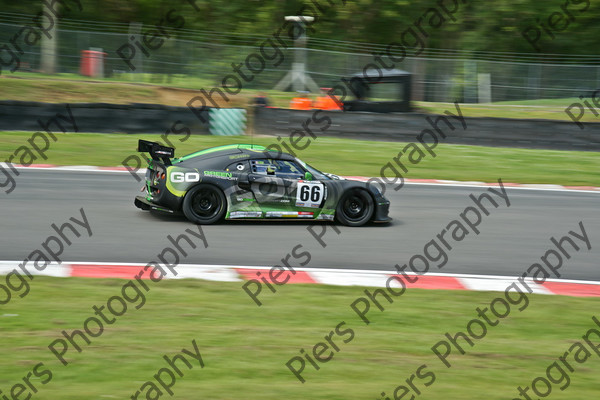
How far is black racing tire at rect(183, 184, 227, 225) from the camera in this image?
411 inches

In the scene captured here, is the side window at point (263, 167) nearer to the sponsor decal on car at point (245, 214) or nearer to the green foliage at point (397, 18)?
the sponsor decal on car at point (245, 214)

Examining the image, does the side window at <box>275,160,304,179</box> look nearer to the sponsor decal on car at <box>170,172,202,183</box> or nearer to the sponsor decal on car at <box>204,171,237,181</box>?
the sponsor decal on car at <box>204,171,237,181</box>

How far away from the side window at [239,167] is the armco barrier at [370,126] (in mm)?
8753

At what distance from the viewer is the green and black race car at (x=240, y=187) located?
34.1 feet

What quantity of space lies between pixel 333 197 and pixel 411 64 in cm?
1581

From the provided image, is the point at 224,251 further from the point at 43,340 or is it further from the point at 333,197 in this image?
the point at 43,340

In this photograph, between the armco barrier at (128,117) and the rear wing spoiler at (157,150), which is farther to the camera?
the armco barrier at (128,117)

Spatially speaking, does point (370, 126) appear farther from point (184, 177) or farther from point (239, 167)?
point (184, 177)

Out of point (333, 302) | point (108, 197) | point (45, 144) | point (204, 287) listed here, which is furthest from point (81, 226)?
point (45, 144)

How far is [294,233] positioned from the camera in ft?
34.6

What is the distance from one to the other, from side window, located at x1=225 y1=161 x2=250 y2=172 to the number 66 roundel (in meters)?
0.76

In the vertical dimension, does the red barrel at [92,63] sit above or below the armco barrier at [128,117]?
below

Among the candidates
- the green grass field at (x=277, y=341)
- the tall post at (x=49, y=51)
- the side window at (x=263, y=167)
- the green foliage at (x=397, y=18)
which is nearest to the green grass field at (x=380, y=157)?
the side window at (x=263, y=167)

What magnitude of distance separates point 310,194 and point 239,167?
1057mm
